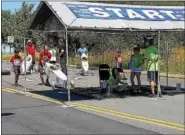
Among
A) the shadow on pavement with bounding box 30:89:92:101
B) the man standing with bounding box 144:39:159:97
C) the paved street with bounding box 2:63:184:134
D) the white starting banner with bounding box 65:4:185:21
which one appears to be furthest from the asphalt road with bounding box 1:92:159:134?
the man standing with bounding box 144:39:159:97

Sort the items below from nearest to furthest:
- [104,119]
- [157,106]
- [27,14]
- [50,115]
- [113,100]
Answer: [104,119]
[50,115]
[157,106]
[113,100]
[27,14]

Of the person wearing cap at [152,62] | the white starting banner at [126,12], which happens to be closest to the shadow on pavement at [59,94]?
the person wearing cap at [152,62]

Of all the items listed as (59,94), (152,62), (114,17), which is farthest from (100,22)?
(59,94)

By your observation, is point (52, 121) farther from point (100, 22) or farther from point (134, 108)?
point (100, 22)

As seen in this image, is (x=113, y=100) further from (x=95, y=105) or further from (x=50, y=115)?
(x=50, y=115)

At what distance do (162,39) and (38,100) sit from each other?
1664cm

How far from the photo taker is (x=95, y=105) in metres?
14.1

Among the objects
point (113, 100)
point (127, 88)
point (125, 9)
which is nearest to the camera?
point (113, 100)

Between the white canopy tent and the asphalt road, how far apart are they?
2405 mm

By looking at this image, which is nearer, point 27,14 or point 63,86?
point 63,86

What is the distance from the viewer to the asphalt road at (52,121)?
10172 mm

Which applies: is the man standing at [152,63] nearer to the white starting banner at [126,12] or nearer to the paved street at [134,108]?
the paved street at [134,108]

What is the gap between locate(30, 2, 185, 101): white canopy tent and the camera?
14.6 meters

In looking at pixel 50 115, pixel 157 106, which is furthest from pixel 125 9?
pixel 50 115
